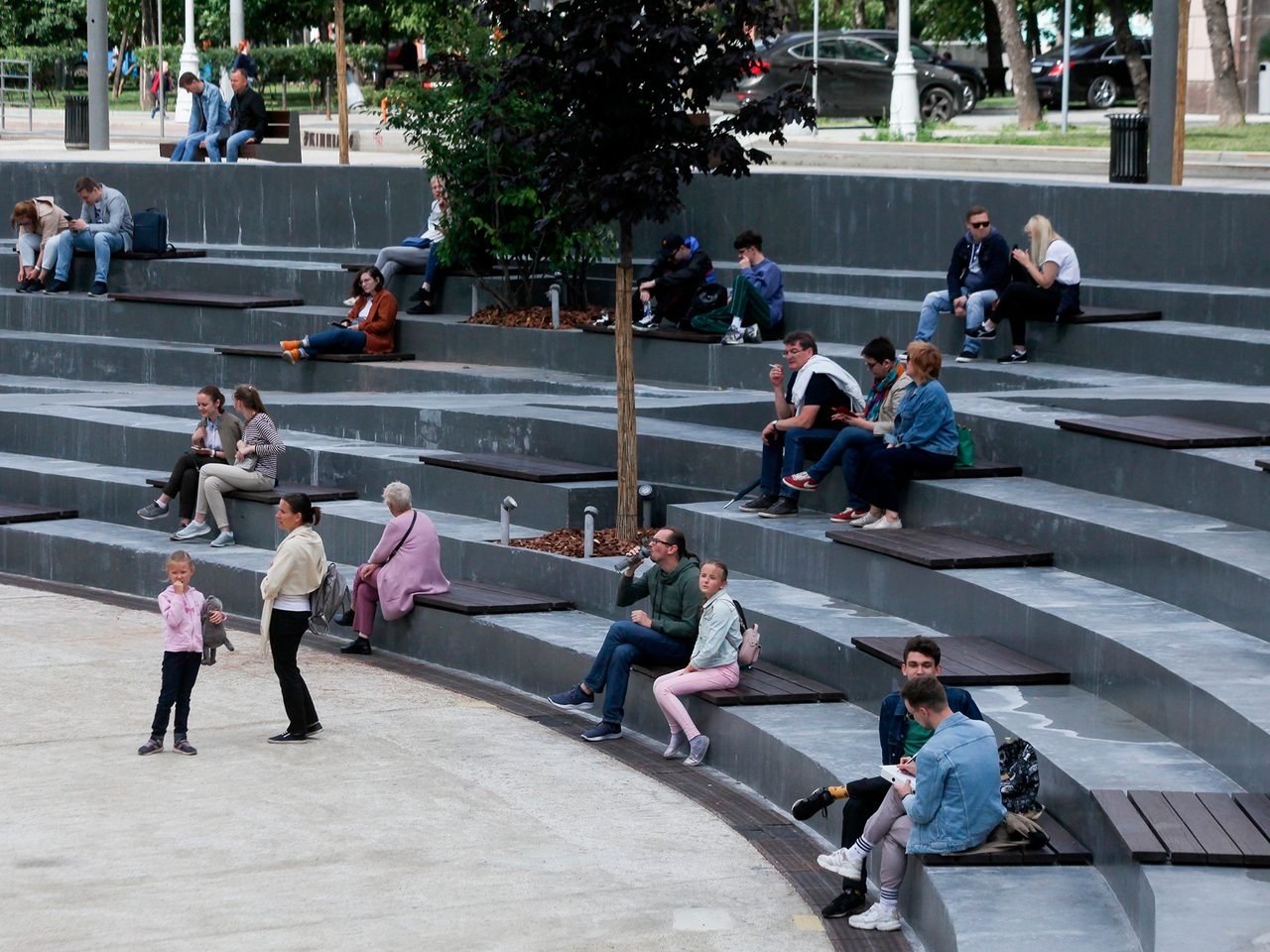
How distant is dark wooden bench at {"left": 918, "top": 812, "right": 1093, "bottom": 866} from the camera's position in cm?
704

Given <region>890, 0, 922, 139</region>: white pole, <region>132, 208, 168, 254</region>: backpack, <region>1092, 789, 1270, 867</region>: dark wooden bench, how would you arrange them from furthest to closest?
<region>890, 0, 922, 139</region>: white pole, <region>132, 208, 168, 254</region>: backpack, <region>1092, 789, 1270, 867</region>: dark wooden bench

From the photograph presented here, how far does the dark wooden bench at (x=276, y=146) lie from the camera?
73.2ft

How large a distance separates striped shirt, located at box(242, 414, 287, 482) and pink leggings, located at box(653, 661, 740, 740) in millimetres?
5002

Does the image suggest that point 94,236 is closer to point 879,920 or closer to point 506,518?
point 506,518

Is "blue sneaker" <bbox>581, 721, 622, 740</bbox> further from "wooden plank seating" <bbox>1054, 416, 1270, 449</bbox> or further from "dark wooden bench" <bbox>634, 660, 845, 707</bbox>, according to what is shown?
"wooden plank seating" <bbox>1054, 416, 1270, 449</bbox>

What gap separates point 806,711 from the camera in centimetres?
937

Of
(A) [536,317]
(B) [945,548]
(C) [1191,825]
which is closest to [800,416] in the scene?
(B) [945,548]

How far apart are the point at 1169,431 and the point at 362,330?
8.70 metres

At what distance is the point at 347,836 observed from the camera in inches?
322

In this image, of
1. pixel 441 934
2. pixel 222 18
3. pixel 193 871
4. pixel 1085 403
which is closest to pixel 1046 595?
pixel 1085 403

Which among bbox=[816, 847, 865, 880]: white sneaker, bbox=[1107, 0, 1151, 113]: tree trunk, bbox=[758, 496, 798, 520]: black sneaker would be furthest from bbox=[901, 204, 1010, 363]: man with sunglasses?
bbox=[1107, 0, 1151, 113]: tree trunk

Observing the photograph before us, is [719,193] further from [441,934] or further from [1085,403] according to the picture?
[441,934]

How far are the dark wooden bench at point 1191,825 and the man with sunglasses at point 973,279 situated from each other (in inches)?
291

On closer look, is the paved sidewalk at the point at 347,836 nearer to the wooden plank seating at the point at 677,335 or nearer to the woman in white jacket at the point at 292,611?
the woman in white jacket at the point at 292,611
